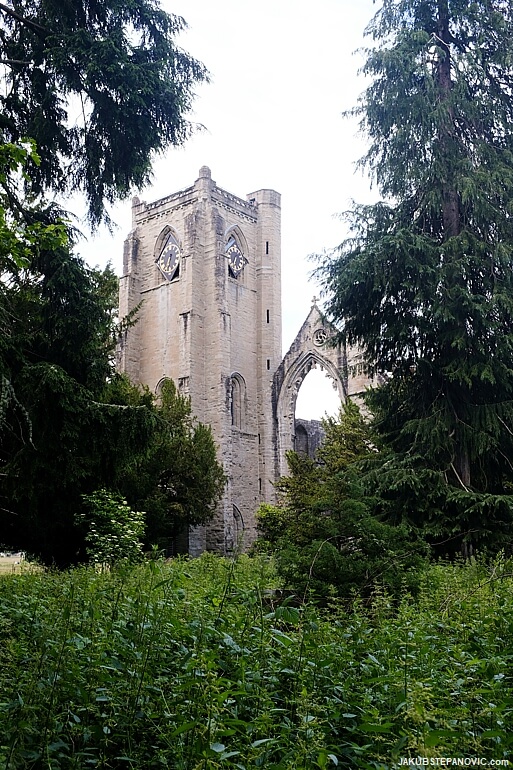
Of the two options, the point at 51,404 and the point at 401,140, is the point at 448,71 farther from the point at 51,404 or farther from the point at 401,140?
the point at 51,404

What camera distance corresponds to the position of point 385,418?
14.1m

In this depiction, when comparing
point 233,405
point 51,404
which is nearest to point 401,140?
point 51,404

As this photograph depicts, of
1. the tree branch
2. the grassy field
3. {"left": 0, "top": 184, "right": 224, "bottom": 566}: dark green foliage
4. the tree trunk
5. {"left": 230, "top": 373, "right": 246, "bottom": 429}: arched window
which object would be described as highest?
the tree trunk

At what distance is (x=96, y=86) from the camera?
7953mm

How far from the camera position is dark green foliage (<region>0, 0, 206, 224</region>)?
7762 millimetres

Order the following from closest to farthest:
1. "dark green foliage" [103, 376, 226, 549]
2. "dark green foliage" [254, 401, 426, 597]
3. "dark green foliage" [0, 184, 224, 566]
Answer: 1. "dark green foliage" [254, 401, 426, 597]
2. "dark green foliage" [0, 184, 224, 566]
3. "dark green foliage" [103, 376, 226, 549]

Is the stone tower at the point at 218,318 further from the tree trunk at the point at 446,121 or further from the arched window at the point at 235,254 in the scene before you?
the tree trunk at the point at 446,121

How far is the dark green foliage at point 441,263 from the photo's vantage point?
39.5 feet

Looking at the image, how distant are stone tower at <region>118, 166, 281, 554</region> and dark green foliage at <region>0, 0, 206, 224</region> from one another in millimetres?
22811

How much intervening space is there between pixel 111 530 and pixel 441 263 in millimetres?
7504

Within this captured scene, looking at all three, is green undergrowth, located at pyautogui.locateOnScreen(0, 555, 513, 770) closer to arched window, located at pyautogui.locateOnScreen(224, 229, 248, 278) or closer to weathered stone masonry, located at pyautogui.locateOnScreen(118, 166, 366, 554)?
weathered stone masonry, located at pyautogui.locateOnScreen(118, 166, 366, 554)

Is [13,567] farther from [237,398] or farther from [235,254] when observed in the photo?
[235,254]

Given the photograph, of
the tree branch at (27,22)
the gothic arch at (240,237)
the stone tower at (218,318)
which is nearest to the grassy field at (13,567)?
the tree branch at (27,22)


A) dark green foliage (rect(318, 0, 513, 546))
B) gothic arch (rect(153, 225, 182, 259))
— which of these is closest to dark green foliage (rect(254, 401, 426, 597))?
dark green foliage (rect(318, 0, 513, 546))
